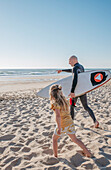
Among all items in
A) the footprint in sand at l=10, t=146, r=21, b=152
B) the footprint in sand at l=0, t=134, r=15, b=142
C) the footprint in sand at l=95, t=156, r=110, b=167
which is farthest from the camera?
the footprint in sand at l=0, t=134, r=15, b=142

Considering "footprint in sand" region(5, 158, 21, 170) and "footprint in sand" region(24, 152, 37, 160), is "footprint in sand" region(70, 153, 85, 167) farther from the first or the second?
"footprint in sand" region(5, 158, 21, 170)

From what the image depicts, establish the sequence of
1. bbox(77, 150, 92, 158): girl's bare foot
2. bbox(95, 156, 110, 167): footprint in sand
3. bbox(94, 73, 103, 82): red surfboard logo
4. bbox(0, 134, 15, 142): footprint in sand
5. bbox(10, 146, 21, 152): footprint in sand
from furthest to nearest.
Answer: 1. bbox(94, 73, 103, 82): red surfboard logo
2. bbox(0, 134, 15, 142): footprint in sand
3. bbox(10, 146, 21, 152): footprint in sand
4. bbox(77, 150, 92, 158): girl's bare foot
5. bbox(95, 156, 110, 167): footprint in sand

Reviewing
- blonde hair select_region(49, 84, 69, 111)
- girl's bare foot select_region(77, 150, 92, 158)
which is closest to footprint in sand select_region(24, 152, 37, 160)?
girl's bare foot select_region(77, 150, 92, 158)

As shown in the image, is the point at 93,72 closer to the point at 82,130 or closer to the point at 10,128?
the point at 82,130

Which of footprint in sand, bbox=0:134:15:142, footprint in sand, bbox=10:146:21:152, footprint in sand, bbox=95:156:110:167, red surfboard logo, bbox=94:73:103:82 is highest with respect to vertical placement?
red surfboard logo, bbox=94:73:103:82

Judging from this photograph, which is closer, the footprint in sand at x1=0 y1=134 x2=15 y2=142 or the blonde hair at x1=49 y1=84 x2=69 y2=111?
the blonde hair at x1=49 y1=84 x2=69 y2=111

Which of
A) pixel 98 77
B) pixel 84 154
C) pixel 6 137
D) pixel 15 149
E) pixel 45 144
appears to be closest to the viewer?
pixel 84 154

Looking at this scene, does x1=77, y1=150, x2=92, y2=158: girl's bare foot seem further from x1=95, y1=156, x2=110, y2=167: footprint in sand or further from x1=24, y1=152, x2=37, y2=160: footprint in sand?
x1=24, y1=152, x2=37, y2=160: footprint in sand

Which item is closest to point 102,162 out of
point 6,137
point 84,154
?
point 84,154

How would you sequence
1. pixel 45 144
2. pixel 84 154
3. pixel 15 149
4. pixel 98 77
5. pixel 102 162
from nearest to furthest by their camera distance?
pixel 102 162 → pixel 84 154 → pixel 15 149 → pixel 45 144 → pixel 98 77

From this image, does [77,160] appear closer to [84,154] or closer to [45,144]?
[84,154]

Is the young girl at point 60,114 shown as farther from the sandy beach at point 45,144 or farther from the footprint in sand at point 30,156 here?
the footprint in sand at point 30,156

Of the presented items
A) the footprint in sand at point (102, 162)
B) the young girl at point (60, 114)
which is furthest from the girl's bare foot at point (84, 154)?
the footprint in sand at point (102, 162)

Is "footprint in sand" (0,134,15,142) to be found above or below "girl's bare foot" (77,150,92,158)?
above
